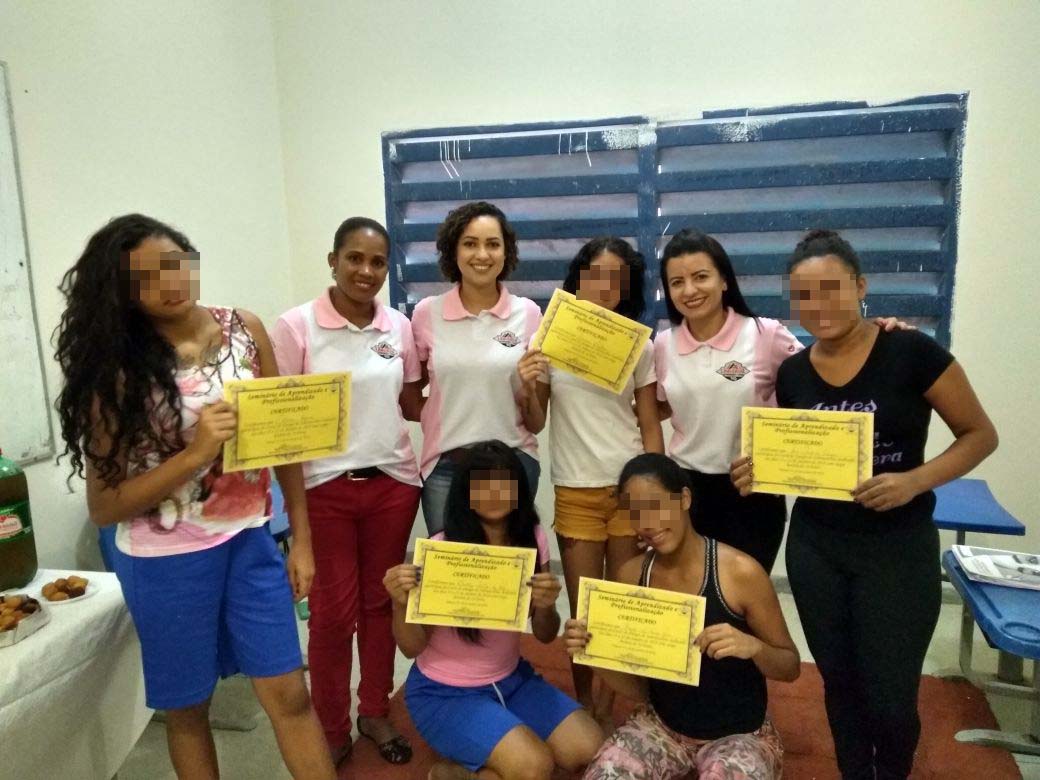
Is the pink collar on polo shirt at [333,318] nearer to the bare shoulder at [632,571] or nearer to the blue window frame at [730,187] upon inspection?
the bare shoulder at [632,571]

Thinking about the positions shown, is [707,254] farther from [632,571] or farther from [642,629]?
[642,629]

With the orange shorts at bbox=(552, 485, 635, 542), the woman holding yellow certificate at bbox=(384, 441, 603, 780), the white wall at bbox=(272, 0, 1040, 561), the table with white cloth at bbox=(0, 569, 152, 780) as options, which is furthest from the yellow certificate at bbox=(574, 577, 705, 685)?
the white wall at bbox=(272, 0, 1040, 561)

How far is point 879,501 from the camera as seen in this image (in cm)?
154

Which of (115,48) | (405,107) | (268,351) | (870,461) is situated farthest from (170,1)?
(870,461)

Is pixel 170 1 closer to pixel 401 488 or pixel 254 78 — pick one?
pixel 254 78

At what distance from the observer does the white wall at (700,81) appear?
2891 mm

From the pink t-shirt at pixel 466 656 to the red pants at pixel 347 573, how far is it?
0.24 meters

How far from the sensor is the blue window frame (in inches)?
118

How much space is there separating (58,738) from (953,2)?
3.79 meters

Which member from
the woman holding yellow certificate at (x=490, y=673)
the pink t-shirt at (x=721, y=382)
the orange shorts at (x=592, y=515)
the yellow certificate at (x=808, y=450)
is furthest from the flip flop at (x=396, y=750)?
the yellow certificate at (x=808, y=450)

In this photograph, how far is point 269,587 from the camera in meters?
1.58

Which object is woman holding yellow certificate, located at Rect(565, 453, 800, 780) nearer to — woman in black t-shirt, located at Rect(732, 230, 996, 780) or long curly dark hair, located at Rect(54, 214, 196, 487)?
woman in black t-shirt, located at Rect(732, 230, 996, 780)

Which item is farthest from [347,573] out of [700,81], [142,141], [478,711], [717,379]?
[700,81]

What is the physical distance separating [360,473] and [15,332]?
1.11 m
